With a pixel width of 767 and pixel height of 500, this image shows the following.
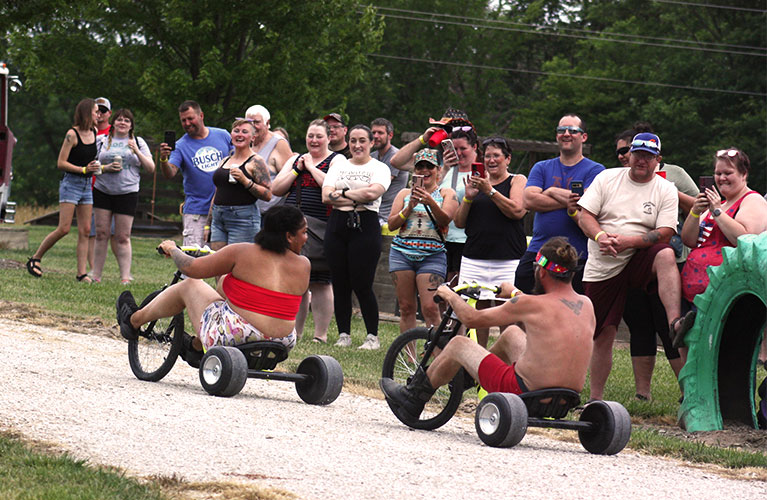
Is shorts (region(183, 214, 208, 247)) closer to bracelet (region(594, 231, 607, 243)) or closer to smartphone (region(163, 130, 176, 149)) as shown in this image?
smartphone (region(163, 130, 176, 149))

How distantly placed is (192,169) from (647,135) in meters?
5.05

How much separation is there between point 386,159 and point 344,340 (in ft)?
Answer: 5.80

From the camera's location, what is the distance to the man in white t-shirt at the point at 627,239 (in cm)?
820

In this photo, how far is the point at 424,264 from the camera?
9789 mm

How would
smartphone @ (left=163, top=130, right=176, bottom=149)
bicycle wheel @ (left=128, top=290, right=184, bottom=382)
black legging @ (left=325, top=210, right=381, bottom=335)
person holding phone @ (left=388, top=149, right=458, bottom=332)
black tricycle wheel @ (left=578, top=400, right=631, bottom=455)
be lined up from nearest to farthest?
black tricycle wheel @ (left=578, top=400, right=631, bottom=455) → bicycle wheel @ (left=128, top=290, right=184, bottom=382) → person holding phone @ (left=388, top=149, right=458, bottom=332) → black legging @ (left=325, top=210, right=381, bottom=335) → smartphone @ (left=163, top=130, right=176, bottom=149)

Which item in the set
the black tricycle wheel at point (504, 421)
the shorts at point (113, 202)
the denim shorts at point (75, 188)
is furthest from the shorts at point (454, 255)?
the denim shorts at point (75, 188)

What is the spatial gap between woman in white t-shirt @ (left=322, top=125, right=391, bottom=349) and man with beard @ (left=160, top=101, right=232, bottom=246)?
1652 mm

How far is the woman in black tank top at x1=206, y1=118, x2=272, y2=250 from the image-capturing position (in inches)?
405

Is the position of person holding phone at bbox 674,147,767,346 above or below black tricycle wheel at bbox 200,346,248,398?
above

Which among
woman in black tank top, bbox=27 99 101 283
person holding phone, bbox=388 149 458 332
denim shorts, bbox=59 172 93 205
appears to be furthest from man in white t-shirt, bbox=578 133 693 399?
denim shorts, bbox=59 172 93 205

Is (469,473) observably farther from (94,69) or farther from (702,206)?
(94,69)

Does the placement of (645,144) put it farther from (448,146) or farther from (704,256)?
(448,146)

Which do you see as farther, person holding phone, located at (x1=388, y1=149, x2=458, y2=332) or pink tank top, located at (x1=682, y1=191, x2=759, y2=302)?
person holding phone, located at (x1=388, y1=149, x2=458, y2=332)

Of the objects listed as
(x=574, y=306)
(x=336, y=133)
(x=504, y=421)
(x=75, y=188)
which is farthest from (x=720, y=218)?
(x=75, y=188)
